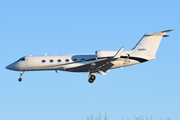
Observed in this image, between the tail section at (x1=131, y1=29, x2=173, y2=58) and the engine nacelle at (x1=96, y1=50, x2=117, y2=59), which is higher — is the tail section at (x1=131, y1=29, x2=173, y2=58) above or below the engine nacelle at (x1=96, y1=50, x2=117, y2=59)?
above

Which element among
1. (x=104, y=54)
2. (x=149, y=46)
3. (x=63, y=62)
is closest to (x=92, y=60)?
(x=104, y=54)

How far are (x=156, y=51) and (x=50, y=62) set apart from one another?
1087cm

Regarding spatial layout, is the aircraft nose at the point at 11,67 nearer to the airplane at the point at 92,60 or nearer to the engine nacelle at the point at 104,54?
the airplane at the point at 92,60

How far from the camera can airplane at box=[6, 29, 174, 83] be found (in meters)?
35.6

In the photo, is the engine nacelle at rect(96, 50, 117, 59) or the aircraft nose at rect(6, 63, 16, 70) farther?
the aircraft nose at rect(6, 63, 16, 70)

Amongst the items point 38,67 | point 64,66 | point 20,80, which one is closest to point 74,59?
point 64,66

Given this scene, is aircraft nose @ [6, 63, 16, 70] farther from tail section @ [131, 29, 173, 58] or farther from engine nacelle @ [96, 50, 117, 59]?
tail section @ [131, 29, 173, 58]

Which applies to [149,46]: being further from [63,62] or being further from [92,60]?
[63,62]

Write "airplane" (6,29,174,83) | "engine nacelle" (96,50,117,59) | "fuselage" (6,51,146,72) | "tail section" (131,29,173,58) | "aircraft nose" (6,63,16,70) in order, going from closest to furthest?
"engine nacelle" (96,50,117,59), "airplane" (6,29,174,83), "fuselage" (6,51,146,72), "tail section" (131,29,173,58), "aircraft nose" (6,63,16,70)

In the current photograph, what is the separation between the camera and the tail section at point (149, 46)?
121ft

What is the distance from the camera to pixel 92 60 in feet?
119

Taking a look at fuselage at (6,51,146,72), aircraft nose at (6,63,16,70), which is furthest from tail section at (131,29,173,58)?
aircraft nose at (6,63,16,70)

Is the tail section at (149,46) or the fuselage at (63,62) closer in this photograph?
the fuselage at (63,62)

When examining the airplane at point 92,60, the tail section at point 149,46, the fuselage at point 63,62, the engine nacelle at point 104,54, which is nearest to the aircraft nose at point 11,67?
the airplane at point 92,60
